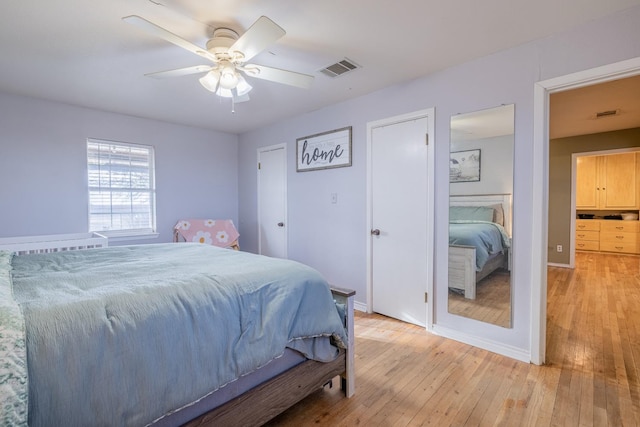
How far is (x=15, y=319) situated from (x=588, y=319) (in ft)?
13.4

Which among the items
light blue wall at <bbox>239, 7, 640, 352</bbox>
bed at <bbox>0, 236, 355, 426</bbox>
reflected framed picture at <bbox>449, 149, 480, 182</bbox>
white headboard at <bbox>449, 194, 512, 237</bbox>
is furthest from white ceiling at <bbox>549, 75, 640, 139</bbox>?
bed at <bbox>0, 236, 355, 426</bbox>

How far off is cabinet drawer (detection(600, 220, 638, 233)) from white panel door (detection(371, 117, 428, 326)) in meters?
5.77

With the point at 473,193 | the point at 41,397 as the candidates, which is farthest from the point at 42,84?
the point at 473,193

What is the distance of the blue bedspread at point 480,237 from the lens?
2.40 meters

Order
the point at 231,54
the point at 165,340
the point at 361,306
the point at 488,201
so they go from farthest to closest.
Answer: the point at 361,306
the point at 488,201
the point at 231,54
the point at 165,340

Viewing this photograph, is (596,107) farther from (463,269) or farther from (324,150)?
(324,150)

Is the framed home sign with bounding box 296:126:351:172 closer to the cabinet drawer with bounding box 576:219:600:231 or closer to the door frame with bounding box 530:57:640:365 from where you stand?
the door frame with bounding box 530:57:640:365

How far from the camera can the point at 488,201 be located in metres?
2.43

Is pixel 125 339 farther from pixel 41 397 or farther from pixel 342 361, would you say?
pixel 342 361

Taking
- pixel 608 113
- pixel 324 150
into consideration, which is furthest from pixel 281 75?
pixel 608 113

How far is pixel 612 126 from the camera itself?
4574mm

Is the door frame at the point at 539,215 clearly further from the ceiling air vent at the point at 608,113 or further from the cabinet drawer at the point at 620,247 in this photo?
the cabinet drawer at the point at 620,247

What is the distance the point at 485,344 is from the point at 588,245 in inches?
226

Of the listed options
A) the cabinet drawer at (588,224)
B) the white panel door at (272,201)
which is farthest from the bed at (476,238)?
the cabinet drawer at (588,224)
